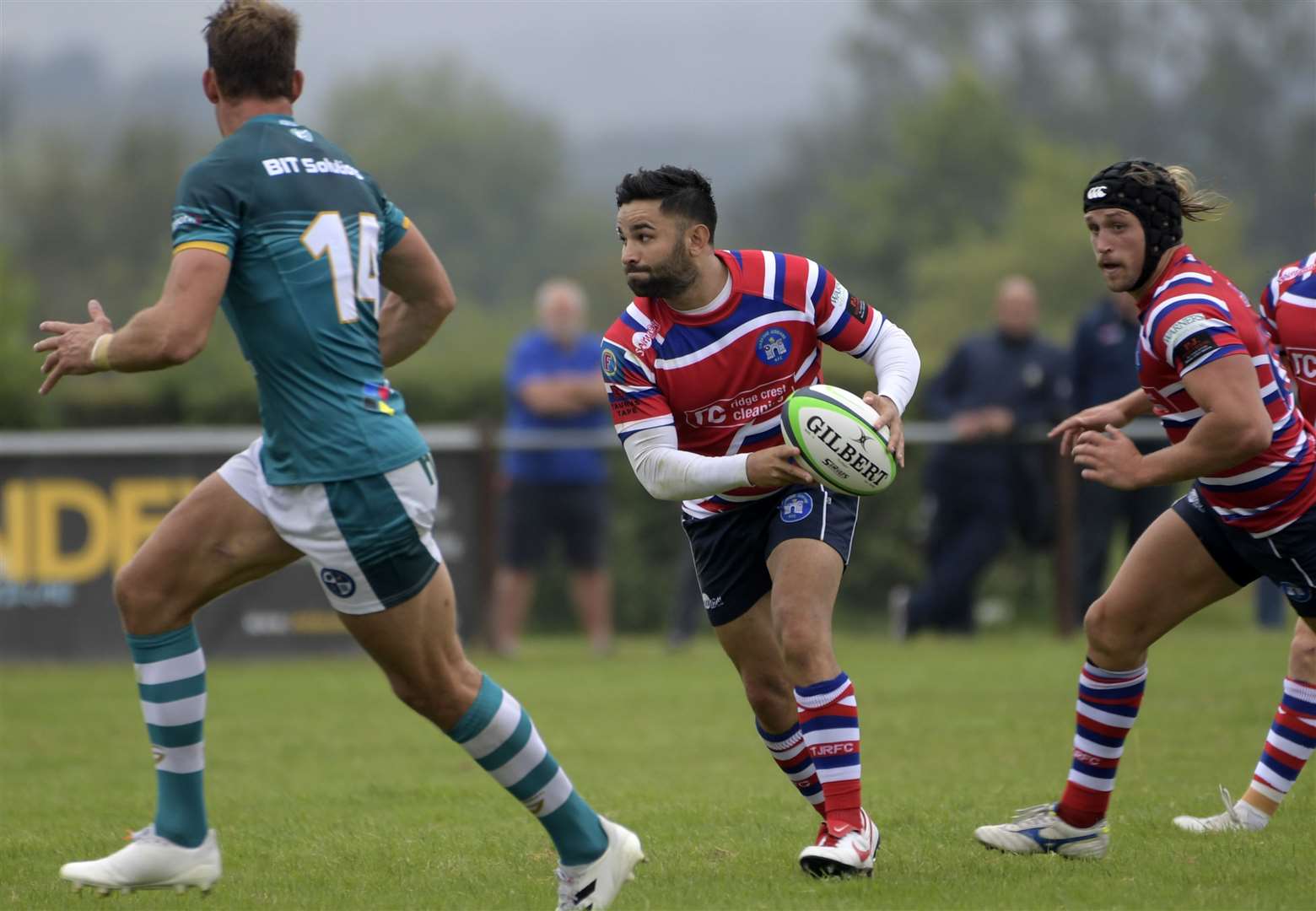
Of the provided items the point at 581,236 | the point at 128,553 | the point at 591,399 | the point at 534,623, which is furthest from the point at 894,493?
the point at 581,236

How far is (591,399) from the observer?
1298 cm

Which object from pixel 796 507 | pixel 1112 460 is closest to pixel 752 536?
pixel 796 507

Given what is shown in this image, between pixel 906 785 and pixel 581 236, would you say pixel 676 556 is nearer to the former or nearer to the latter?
pixel 906 785

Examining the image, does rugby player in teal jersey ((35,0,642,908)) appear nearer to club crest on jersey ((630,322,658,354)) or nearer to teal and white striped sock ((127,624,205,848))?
teal and white striped sock ((127,624,205,848))

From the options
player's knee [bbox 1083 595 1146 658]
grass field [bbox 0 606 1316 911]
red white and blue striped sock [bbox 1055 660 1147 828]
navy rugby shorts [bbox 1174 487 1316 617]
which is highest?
navy rugby shorts [bbox 1174 487 1316 617]

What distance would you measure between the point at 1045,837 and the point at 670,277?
235 cm

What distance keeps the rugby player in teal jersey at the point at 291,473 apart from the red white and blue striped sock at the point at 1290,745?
2586 millimetres

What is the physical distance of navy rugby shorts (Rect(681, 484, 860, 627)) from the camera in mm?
5703

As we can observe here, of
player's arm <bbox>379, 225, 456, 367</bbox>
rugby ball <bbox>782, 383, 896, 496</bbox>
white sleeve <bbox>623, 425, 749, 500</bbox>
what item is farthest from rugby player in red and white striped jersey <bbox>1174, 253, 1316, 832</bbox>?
player's arm <bbox>379, 225, 456, 367</bbox>

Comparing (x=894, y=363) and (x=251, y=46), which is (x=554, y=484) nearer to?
(x=894, y=363)

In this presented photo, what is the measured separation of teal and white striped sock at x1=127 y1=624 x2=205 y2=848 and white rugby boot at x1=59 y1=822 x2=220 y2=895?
36 millimetres

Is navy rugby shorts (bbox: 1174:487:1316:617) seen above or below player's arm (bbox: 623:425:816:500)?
below

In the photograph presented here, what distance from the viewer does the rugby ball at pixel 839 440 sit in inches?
209

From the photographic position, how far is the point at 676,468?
5414 mm
